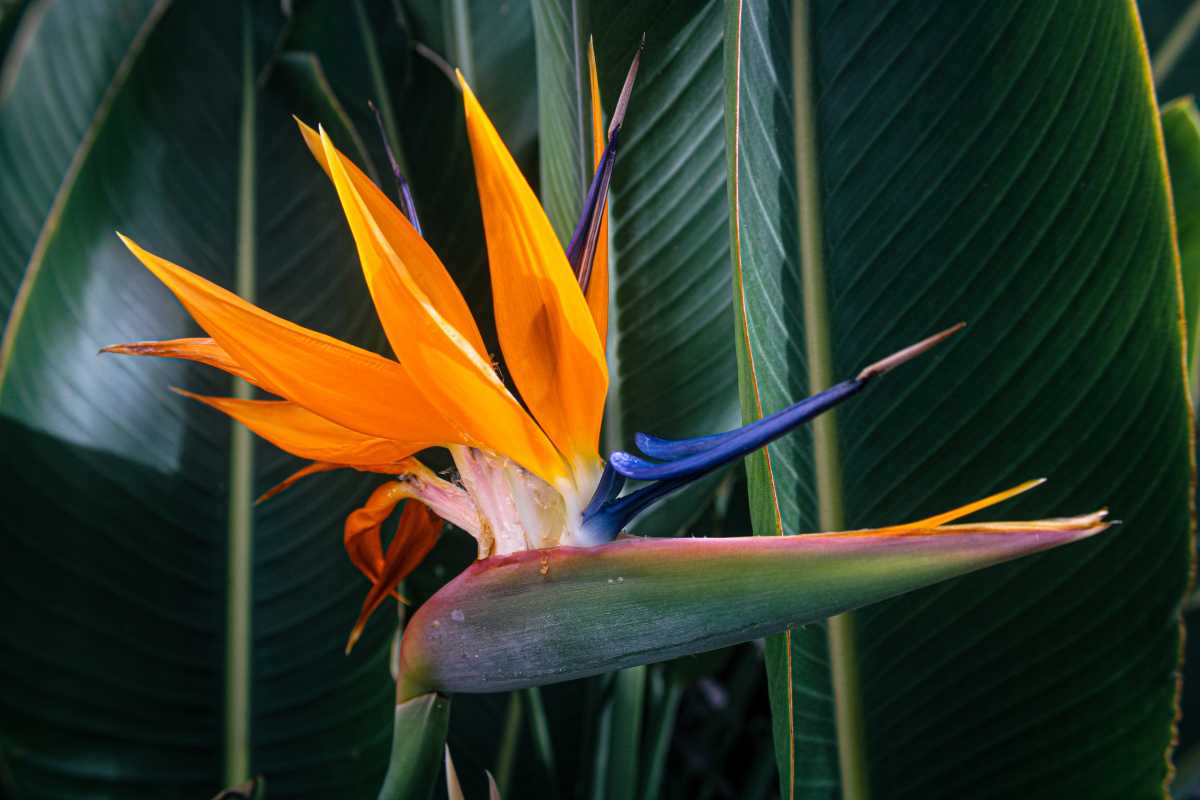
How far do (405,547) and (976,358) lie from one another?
346 millimetres

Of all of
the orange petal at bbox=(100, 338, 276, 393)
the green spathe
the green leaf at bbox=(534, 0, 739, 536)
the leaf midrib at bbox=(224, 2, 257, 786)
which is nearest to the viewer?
the green spathe

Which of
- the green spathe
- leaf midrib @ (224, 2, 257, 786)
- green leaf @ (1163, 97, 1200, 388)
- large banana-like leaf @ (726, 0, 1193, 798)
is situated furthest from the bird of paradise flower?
green leaf @ (1163, 97, 1200, 388)

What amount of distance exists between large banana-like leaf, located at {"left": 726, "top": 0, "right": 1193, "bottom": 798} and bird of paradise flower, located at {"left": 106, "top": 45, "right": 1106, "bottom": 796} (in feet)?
0.36

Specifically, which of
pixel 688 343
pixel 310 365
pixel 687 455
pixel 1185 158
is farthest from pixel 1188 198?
pixel 310 365

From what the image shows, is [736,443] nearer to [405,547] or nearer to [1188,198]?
[405,547]

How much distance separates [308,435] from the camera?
0.45 m

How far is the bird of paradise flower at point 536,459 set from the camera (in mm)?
308

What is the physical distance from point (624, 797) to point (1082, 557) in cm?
40

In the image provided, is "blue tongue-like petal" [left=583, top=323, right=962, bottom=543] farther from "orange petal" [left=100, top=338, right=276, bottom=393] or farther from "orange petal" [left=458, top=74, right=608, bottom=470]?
"orange petal" [left=100, top=338, right=276, bottom=393]

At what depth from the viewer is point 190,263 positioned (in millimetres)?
675

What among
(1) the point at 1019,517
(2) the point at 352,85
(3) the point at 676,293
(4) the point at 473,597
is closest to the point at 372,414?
(4) the point at 473,597

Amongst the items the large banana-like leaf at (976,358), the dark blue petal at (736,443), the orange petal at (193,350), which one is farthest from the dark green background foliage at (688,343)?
the orange petal at (193,350)

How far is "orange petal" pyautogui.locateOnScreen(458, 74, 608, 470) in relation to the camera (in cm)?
35

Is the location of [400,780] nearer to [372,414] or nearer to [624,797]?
[372,414]
